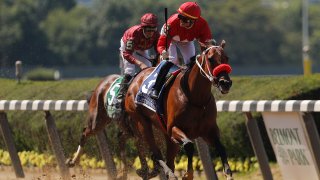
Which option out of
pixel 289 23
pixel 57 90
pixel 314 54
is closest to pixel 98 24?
pixel 314 54

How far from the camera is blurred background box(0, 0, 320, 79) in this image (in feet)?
201

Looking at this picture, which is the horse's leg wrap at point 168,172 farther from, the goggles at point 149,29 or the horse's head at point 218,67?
the goggles at point 149,29

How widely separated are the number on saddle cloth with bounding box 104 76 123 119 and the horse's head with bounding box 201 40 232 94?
1.99 meters

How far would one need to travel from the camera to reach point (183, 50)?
30.8 ft

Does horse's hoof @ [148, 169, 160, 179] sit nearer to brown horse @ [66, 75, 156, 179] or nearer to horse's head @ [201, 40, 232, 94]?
brown horse @ [66, 75, 156, 179]

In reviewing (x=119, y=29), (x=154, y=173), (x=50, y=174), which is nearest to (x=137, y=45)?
(x=154, y=173)

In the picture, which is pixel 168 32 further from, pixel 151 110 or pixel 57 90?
pixel 57 90

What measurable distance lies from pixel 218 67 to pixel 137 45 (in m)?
2.46

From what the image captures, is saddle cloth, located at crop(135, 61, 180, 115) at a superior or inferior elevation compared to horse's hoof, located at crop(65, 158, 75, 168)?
superior

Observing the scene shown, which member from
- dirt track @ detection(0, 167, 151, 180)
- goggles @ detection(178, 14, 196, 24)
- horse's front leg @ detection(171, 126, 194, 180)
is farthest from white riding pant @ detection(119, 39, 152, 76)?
horse's front leg @ detection(171, 126, 194, 180)

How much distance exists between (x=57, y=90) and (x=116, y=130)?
149 centimetres

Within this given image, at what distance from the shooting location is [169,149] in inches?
359

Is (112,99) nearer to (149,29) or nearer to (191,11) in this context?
(149,29)

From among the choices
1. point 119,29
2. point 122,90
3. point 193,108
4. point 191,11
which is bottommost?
point 119,29
